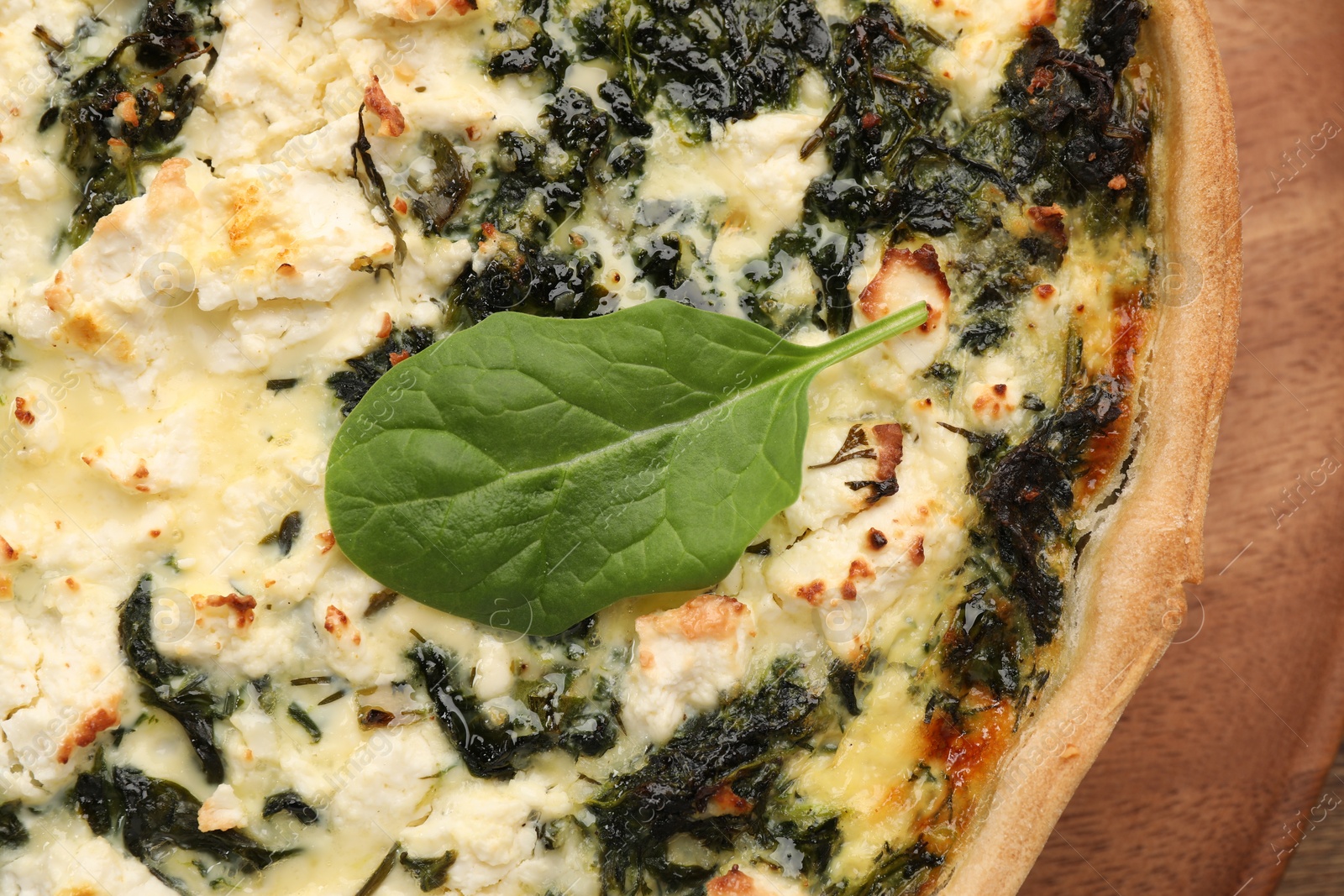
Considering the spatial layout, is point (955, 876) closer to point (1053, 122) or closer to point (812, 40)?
point (1053, 122)

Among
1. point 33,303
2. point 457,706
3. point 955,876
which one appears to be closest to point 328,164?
point 33,303

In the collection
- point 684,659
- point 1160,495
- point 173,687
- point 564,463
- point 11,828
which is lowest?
point 11,828

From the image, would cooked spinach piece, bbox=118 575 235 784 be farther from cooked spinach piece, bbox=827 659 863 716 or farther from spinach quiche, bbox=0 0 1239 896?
cooked spinach piece, bbox=827 659 863 716

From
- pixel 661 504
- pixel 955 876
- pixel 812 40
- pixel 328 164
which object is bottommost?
pixel 955 876

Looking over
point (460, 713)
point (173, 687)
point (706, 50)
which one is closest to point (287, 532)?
point (173, 687)

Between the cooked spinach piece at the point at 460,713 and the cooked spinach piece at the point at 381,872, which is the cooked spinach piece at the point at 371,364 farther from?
the cooked spinach piece at the point at 381,872

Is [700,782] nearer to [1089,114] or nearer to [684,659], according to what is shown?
[684,659]
